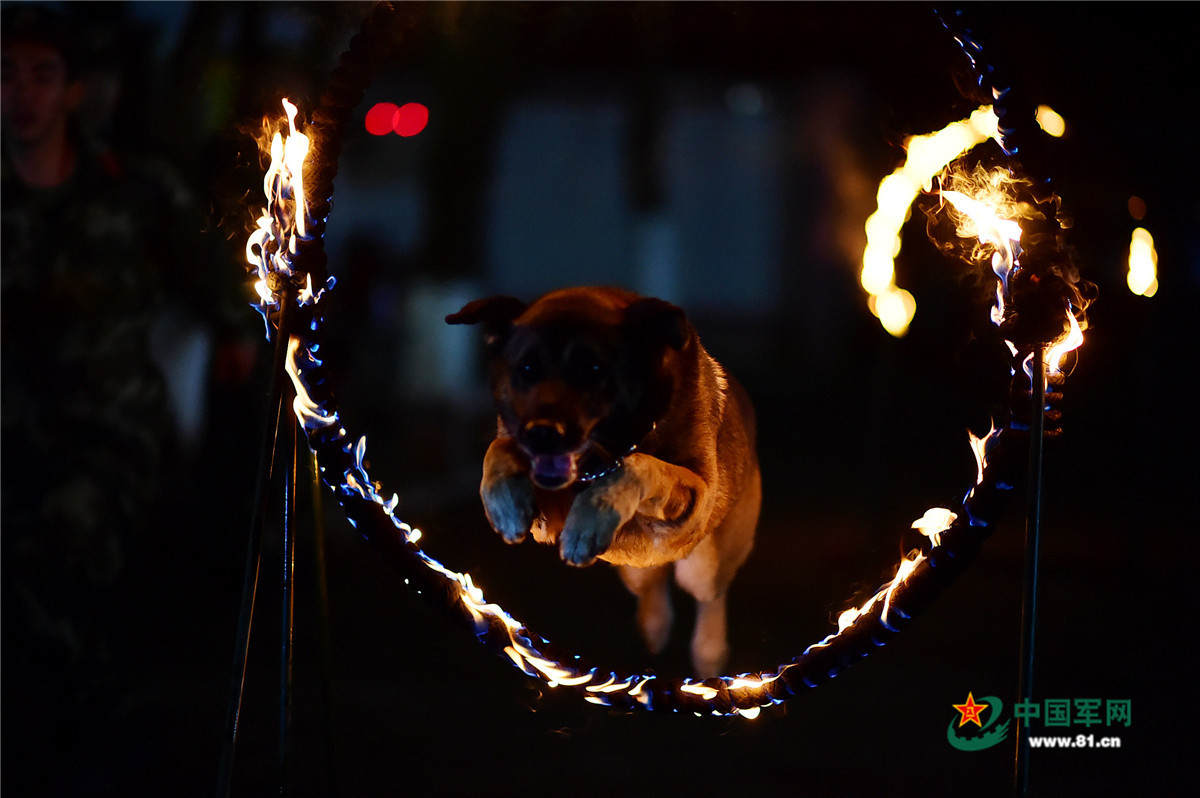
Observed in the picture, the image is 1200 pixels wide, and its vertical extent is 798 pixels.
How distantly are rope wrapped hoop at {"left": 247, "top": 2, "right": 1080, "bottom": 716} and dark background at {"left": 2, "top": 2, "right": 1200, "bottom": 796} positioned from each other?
4.9 inches

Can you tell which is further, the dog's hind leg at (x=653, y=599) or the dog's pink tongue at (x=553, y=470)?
the dog's hind leg at (x=653, y=599)

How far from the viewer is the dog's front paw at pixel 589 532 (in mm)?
1485

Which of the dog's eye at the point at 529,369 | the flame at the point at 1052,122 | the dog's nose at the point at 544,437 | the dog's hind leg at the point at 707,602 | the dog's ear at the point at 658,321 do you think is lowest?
the dog's hind leg at the point at 707,602

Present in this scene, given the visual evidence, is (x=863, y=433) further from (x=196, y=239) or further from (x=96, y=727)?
(x=96, y=727)

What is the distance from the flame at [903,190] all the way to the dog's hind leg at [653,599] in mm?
856

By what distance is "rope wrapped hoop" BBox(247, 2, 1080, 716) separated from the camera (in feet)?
5.62

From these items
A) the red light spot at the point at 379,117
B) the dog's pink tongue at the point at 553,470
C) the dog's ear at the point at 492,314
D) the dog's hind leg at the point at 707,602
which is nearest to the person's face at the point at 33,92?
the red light spot at the point at 379,117

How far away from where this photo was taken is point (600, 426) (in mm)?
1521

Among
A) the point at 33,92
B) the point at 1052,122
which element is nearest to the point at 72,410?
the point at 33,92

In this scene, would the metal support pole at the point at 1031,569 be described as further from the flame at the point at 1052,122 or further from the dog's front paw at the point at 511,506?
the dog's front paw at the point at 511,506

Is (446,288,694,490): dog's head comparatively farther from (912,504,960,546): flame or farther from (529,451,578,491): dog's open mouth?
(912,504,960,546): flame

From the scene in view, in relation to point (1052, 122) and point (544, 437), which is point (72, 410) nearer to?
point (544, 437)

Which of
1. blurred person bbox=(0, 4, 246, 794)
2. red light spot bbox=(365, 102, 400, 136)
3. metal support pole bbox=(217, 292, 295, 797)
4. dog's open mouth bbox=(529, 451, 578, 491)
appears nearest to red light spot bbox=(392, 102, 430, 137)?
red light spot bbox=(365, 102, 400, 136)

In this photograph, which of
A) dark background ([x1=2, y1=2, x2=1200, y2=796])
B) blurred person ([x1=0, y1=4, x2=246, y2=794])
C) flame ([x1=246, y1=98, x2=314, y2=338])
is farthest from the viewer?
blurred person ([x1=0, y1=4, x2=246, y2=794])
